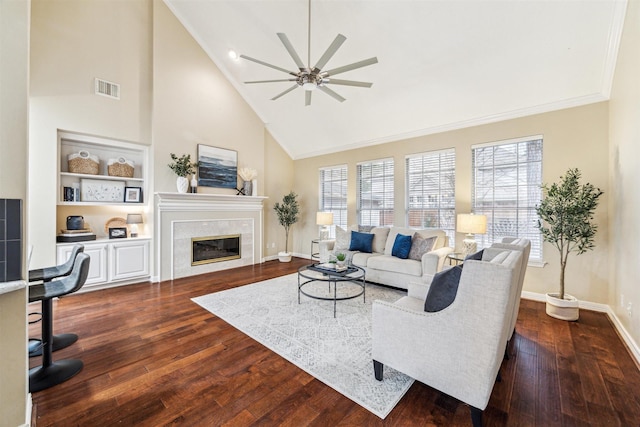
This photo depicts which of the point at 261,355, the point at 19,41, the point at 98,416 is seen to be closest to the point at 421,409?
the point at 261,355

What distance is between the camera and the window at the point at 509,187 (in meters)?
4.06

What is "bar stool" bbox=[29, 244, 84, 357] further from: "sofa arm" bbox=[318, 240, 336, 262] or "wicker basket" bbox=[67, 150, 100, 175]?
"sofa arm" bbox=[318, 240, 336, 262]

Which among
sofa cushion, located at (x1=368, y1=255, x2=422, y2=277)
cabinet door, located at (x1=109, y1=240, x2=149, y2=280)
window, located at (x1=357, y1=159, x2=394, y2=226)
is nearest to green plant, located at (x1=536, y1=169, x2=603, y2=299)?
sofa cushion, located at (x1=368, y1=255, x2=422, y2=277)

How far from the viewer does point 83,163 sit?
4.26 m

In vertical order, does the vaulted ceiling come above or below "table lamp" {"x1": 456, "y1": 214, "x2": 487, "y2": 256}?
above

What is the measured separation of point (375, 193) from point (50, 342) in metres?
5.37

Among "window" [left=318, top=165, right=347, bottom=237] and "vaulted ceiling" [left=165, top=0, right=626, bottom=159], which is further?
"window" [left=318, top=165, right=347, bottom=237]

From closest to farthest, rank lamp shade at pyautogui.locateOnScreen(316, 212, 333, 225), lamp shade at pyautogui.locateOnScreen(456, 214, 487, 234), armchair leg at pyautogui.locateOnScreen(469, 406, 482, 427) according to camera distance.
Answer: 1. armchair leg at pyautogui.locateOnScreen(469, 406, 482, 427)
2. lamp shade at pyautogui.locateOnScreen(456, 214, 487, 234)
3. lamp shade at pyautogui.locateOnScreen(316, 212, 333, 225)

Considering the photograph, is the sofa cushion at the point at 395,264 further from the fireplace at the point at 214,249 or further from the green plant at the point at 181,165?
the green plant at the point at 181,165

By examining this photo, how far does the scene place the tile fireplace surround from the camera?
486 cm

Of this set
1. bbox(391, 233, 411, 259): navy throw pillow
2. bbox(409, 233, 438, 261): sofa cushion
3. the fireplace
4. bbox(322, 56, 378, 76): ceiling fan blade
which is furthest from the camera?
the fireplace

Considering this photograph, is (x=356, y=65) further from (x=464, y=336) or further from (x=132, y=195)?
(x=132, y=195)

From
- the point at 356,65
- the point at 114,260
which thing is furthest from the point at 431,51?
the point at 114,260

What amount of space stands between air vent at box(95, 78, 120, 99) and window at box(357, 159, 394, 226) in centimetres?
483
